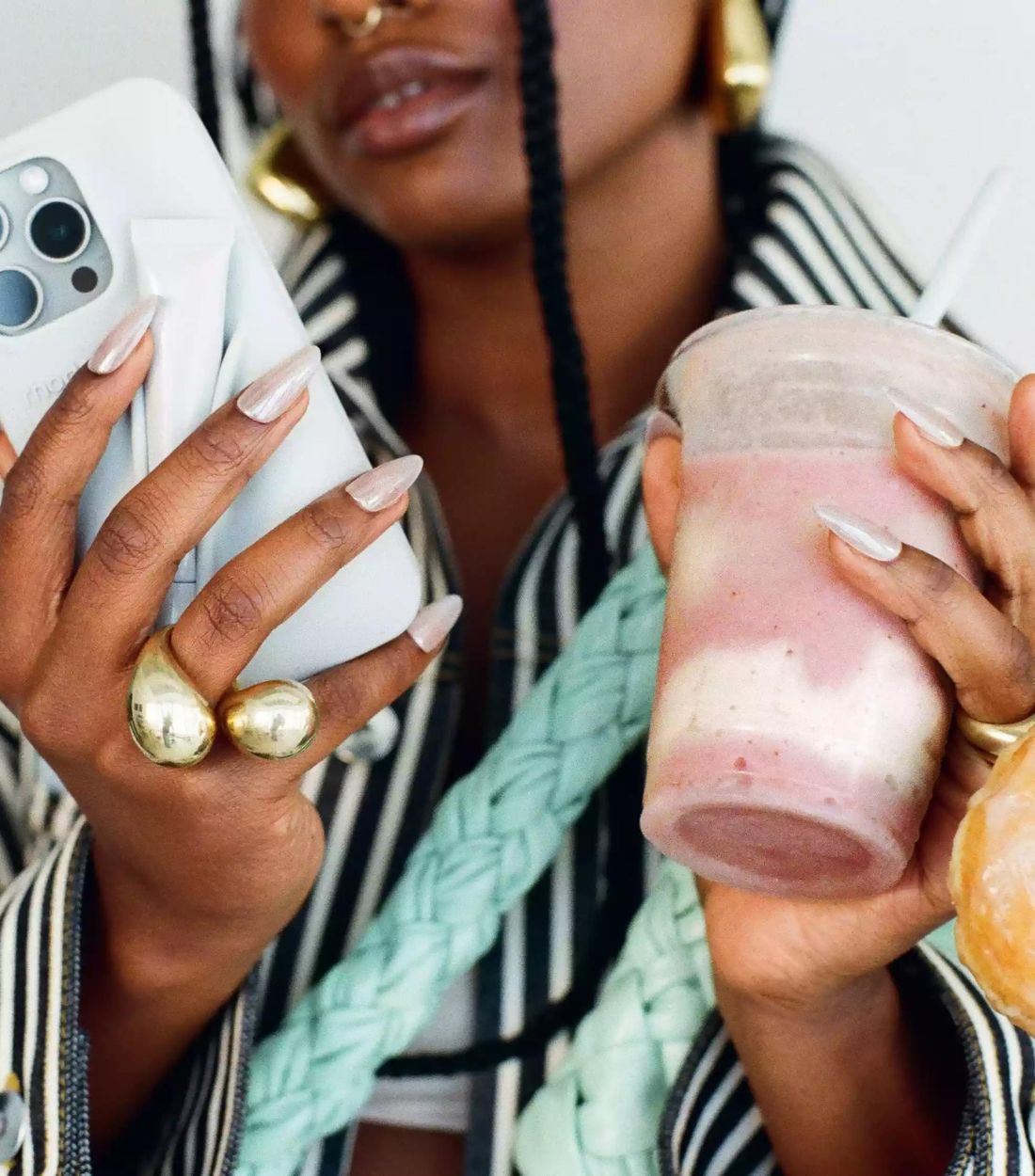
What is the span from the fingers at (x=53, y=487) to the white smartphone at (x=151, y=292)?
1cm

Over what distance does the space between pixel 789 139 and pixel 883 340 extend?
0.57m

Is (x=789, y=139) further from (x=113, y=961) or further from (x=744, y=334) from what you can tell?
(x=113, y=961)

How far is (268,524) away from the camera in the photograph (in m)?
0.46

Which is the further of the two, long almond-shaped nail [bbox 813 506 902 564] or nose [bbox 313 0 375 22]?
nose [bbox 313 0 375 22]

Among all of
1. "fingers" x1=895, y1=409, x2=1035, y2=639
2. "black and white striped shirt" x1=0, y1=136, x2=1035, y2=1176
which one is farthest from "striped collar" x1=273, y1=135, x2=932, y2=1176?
"fingers" x1=895, y1=409, x2=1035, y2=639

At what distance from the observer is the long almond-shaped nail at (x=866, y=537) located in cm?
35

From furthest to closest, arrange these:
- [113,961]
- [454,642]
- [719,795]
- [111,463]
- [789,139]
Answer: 1. [789,139]
2. [454,642]
3. [113,961]
4. [111,463]
5. [719,795]

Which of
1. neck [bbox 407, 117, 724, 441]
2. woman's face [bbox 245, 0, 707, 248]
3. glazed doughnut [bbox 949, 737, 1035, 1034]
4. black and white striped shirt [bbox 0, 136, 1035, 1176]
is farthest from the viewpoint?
neck [bbox 407, 117, 724, 441]

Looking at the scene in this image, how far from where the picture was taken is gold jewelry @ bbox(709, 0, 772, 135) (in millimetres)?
777

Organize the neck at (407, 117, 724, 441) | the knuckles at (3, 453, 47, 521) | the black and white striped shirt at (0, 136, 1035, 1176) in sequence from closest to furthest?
the knuckles at (3, 453, 47, 521), the black and white striped shirt at (0, 136, 1035, 1176), the neck at (407, 117, 724, 441)

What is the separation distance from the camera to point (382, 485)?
1.42ft

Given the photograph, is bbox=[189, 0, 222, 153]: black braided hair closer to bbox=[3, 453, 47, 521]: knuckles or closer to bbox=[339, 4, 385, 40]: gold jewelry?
bbox=[339, 4, 385, 40]: gold jewelry

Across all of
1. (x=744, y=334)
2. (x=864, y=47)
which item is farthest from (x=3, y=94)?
(x=744, y=334)

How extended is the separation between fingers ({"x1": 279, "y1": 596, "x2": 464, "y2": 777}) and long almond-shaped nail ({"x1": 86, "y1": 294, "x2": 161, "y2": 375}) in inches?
5.1
